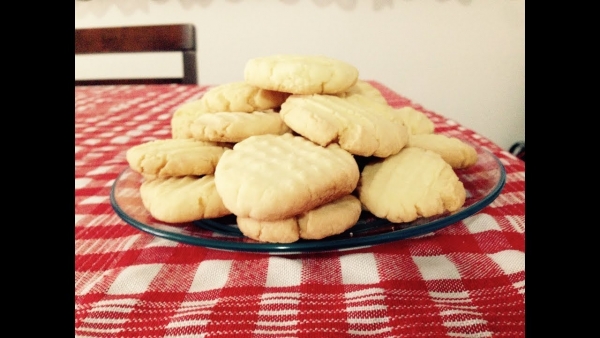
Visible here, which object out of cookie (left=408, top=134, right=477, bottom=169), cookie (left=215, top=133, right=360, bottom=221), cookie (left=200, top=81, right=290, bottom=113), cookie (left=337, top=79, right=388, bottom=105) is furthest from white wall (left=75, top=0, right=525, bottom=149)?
cookie (left=215, top=133, right=360, bottom=221)

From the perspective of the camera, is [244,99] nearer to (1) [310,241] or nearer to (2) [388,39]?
(1) [310,241]

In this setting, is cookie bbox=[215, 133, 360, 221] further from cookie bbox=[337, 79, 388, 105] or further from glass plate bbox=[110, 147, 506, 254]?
cookie bbox=[337, 79, 388, 105]

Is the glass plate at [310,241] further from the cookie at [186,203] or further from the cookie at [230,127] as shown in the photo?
the cookie at [230,127]

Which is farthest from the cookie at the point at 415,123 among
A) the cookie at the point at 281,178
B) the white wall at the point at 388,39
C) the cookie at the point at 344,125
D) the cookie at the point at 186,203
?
the white wall at the point at 388,39

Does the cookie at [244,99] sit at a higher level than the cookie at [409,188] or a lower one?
higher

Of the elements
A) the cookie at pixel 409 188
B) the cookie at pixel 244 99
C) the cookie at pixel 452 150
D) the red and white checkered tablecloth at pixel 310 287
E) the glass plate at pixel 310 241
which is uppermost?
the cookie at pixel 244 99
